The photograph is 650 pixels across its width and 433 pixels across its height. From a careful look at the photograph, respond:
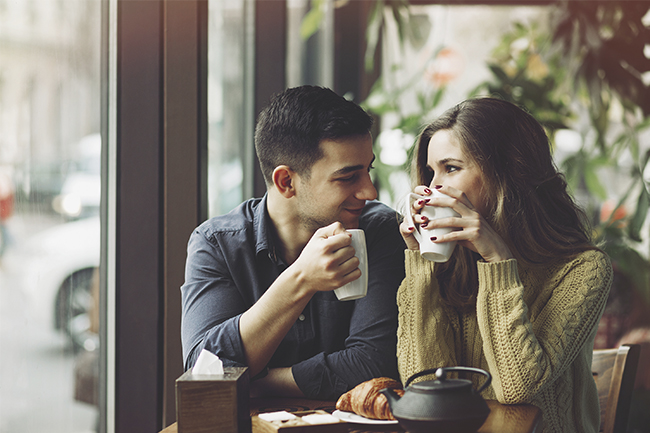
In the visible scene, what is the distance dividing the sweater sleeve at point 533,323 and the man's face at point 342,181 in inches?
14.1

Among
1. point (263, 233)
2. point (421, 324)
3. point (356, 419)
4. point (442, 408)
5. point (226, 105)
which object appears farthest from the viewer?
point (226, 105)

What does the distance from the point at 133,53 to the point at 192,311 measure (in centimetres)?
71

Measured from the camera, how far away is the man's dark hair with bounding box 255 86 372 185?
1.52 metres

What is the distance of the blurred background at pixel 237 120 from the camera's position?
1.23 metres

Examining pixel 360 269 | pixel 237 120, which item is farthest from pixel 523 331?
pixel 237 120

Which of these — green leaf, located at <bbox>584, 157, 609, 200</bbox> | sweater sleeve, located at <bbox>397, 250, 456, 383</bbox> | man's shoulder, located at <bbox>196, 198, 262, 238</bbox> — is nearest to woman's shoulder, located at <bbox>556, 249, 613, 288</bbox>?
sweater sleeve, located at <bbox>397, 250, 456, 383</bbox>

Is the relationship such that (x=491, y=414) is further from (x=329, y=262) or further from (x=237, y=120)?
(x=237, y=120)

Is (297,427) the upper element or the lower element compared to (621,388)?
upper

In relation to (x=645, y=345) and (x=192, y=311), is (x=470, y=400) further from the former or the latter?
(x=645, y=345)

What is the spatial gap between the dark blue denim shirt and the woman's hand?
26 centimetres

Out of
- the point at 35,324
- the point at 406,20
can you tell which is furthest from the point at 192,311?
the point at 406,20

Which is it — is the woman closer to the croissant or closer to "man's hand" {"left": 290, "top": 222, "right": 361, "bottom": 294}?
"man's hand" {"left": 290, "top": 222, "right": 361, "bottom": 294}

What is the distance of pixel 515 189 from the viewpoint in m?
1.50

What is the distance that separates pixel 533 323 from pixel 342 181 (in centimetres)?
57
